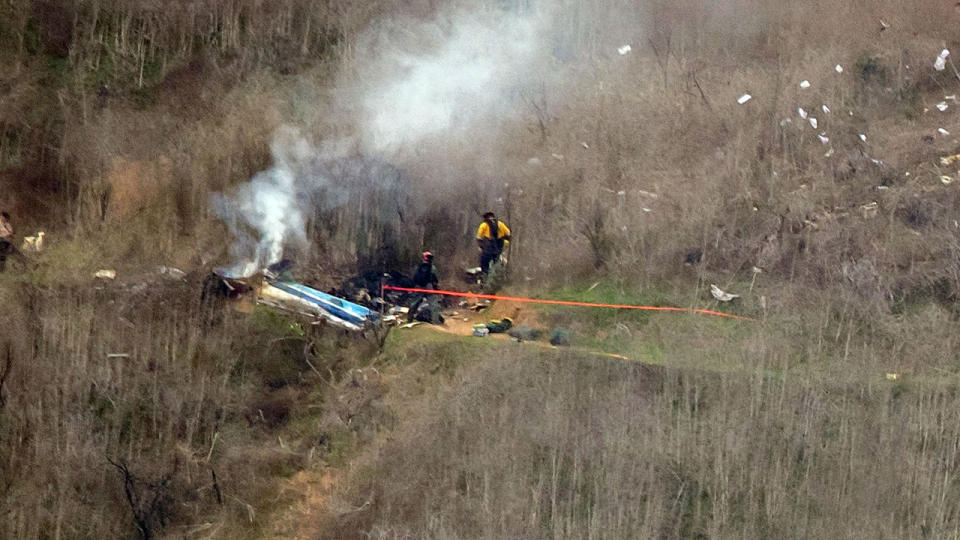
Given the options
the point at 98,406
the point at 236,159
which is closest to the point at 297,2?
the point at 236,159

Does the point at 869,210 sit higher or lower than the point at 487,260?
higher

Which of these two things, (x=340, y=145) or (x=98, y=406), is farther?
(x=340, y=145)

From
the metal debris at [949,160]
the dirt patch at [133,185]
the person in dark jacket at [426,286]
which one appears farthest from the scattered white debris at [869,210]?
the dirt patch at [133,185]

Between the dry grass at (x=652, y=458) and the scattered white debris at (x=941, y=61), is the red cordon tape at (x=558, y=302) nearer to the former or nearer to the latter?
the dry grass at (x=652, y=458)

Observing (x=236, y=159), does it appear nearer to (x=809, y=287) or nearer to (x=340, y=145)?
(x=340, y=145)

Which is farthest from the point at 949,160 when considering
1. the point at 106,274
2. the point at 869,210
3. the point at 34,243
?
the point at 34,243

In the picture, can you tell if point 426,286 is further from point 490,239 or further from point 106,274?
point 106,274

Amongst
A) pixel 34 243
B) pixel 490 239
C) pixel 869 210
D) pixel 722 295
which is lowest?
pixel 34 243
